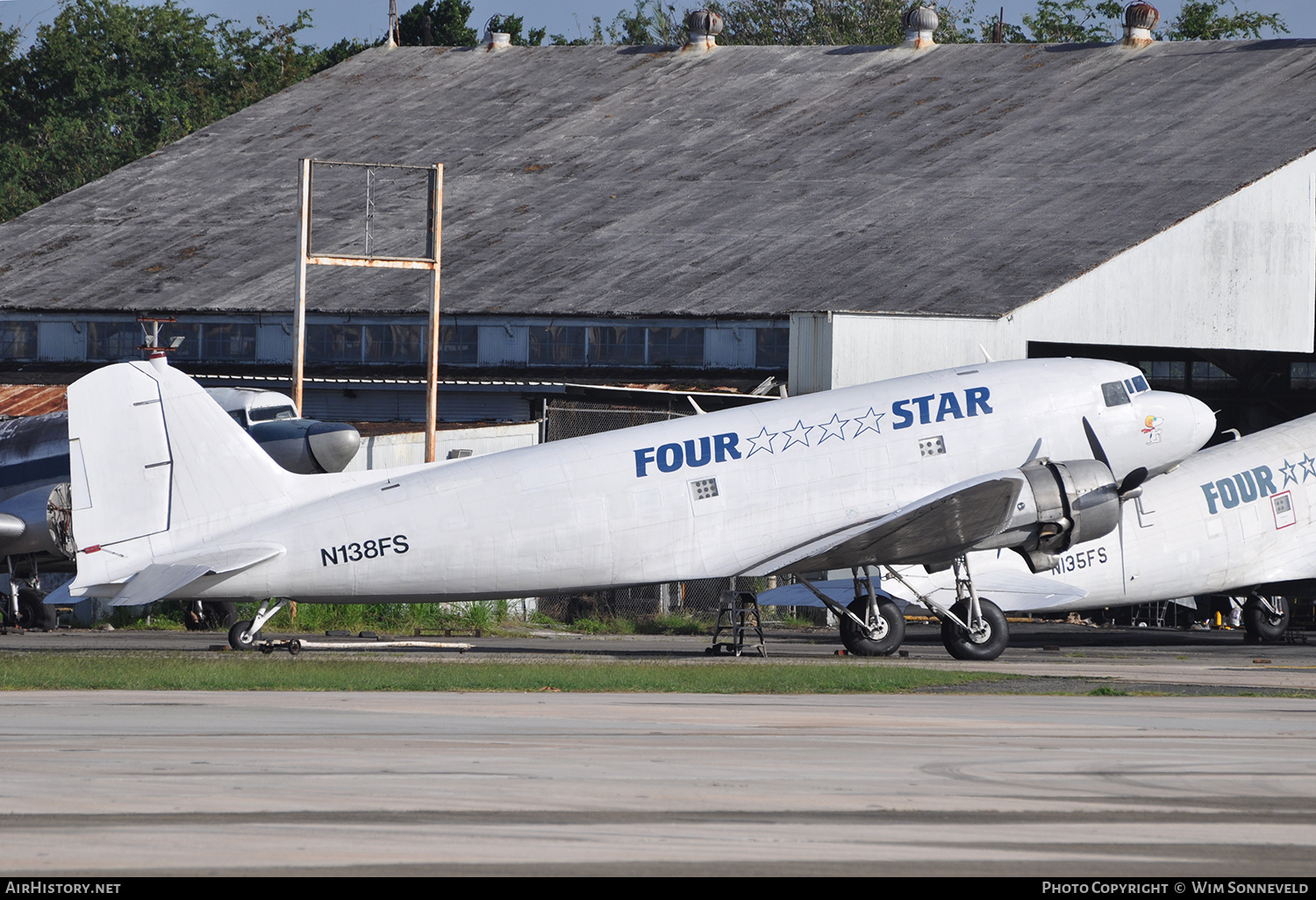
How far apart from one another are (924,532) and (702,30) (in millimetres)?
41678

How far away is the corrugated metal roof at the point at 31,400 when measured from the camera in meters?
47.6

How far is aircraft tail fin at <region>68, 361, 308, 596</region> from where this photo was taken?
24891 millimetres

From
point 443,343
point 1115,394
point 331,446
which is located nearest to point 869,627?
point 1115,394

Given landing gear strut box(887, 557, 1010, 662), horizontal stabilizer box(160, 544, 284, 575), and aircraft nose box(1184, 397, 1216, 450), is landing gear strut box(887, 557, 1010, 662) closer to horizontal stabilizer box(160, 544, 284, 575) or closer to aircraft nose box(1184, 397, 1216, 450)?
aircraft nose box(1184, 397, 1216, 450)

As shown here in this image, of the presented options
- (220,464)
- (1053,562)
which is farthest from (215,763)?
(1053,562)

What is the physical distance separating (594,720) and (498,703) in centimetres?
228

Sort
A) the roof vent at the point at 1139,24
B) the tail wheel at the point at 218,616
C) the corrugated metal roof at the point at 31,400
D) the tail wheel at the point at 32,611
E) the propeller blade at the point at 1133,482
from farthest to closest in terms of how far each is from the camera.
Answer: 1. the roof vent at the point at 1139,24
2. the corrugated metal roof at the point at 31,400
3. the tail wheel at the point at 218,616
4. the tail wheel at the point at 32,611
5. the propeller blade at the point at 1133,482

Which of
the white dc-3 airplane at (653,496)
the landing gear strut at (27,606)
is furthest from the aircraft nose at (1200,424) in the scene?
the landing gear strut at (27,606)

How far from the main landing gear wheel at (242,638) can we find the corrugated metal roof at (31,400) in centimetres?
2253

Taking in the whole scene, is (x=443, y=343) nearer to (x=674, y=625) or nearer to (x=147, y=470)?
(x=674, y=625)

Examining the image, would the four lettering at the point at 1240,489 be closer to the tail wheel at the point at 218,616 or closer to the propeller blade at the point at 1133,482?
the propeller blade at the point at 1133,482

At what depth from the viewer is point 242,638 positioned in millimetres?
26969

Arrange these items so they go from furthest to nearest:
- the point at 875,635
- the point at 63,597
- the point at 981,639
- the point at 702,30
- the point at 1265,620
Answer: the point at 702,30 → the point at 1265,620 → the point at 875,635 → the point at 981,639 → the point at 63,597

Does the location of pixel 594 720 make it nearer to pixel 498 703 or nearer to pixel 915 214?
pixel 498 703
